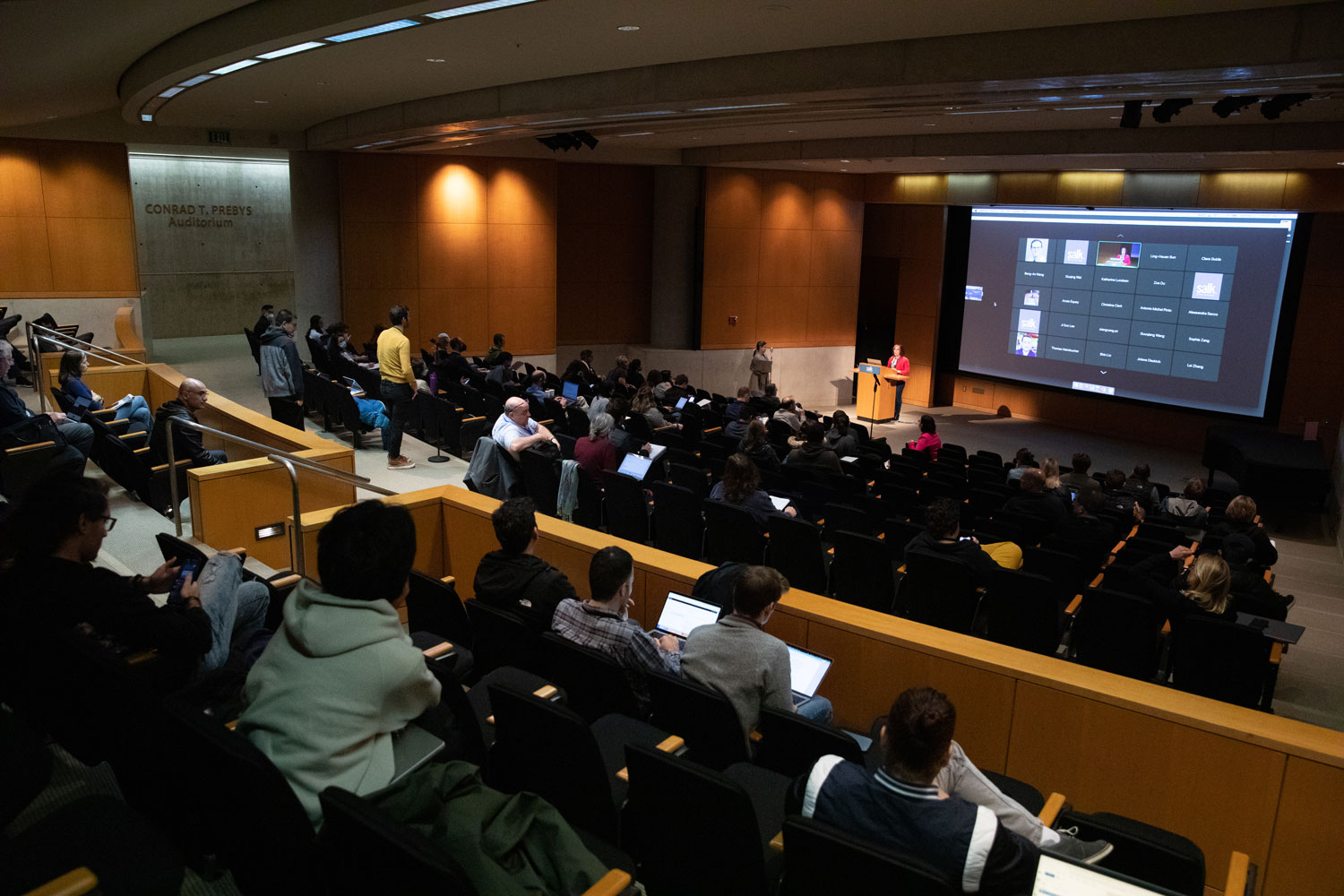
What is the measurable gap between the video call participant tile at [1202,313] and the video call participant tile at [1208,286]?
7cm

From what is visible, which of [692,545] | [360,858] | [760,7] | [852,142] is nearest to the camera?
[360,858]

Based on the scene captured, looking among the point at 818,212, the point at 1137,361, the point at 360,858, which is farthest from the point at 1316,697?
the point at 818,212

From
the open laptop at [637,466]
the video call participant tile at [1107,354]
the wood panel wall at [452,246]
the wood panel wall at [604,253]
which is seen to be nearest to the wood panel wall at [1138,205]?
the video call participant tile at [1107,354]

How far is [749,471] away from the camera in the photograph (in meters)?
6.50

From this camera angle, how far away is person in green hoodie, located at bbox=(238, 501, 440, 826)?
2.30m

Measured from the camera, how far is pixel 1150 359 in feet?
51.0

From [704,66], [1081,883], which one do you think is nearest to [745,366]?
[704,66]

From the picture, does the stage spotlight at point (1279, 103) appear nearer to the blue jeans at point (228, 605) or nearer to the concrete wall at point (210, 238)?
the blue jeans at point (228, 605)

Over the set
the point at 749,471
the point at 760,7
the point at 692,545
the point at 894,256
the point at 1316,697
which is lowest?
the point at 1316,697

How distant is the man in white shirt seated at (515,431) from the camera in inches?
304

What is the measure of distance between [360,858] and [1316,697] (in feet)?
21.8

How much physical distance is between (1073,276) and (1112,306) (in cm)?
93

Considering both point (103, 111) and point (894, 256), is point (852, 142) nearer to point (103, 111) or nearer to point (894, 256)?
point (894, 256)

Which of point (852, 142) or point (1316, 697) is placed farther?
point (852, 142)
